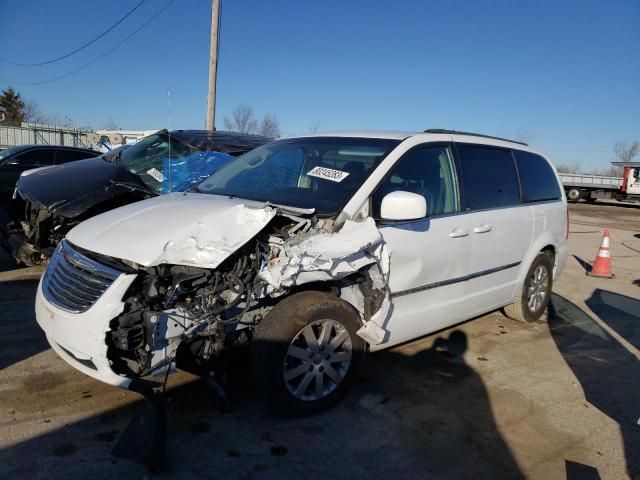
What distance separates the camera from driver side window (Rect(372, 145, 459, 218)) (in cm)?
365

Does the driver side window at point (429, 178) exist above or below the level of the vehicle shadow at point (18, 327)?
above

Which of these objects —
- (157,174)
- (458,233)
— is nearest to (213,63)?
(157,174)

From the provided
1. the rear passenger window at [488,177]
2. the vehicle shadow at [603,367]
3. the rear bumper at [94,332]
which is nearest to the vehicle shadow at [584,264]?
the vehicle shadow at [603,367]

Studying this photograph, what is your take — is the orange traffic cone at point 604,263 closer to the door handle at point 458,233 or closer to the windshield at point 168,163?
the door handle at point 458,233

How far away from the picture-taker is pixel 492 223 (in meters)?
4.32

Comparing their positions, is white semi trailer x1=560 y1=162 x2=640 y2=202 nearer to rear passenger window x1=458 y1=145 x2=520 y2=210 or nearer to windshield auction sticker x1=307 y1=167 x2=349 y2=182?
rear passenger window x1=458 y1=145 x2=520 y2=210

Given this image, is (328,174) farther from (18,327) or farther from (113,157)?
(113,157)

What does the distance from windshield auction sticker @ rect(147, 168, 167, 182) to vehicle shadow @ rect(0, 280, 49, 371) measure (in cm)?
188

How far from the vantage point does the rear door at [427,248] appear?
3.50m

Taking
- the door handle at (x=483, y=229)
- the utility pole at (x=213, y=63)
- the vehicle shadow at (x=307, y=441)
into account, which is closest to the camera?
the vehicle shadow at (x=307, y=441)

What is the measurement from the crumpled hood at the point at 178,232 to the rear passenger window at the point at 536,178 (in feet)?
9.93

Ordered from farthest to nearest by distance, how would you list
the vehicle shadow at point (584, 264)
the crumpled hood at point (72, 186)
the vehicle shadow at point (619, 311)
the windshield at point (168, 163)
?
the vehicle shadow at point (584, 264)
the windshield at point (168, 163)
the vehicle shadow at point (619, 311)
the crumpled hood at point (72, 186)

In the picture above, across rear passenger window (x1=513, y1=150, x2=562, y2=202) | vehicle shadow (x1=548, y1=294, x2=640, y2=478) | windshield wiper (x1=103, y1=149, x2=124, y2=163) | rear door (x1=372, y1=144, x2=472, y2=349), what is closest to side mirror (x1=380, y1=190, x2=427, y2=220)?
rear door (x1=372, y1=144, x2=472, y2=349)

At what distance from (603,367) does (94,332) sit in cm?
412
